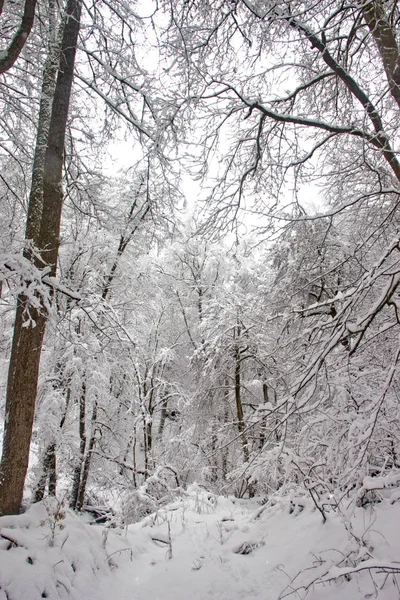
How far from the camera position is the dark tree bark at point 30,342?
3.47m

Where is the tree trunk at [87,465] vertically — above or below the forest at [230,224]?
below

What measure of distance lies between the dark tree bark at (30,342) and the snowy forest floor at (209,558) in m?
0.37

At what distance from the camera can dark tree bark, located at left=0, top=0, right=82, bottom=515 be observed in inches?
137

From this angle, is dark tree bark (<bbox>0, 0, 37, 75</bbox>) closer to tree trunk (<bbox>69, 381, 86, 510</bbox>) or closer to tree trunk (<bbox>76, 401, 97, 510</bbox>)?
tree trunk (<bbox>69, 381, 86, 510</bbox>)

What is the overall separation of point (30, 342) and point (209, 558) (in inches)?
124

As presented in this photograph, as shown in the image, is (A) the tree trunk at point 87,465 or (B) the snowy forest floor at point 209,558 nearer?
(B) the snowy forest floor at point 209,558

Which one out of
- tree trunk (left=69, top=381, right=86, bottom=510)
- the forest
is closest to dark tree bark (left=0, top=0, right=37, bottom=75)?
the forest

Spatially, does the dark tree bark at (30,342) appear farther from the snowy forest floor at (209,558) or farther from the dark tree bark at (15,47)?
the dark tree bark at (15,47)

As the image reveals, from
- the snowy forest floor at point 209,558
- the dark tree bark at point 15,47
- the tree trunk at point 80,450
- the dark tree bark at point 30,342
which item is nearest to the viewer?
the snowy forest floor at point 209,558

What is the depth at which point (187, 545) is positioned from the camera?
442cm

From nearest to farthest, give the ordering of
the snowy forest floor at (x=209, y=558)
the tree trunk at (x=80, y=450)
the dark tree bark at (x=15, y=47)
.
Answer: the snowy forest floor at (x=209, y=558) → the dark tree bark at (x=15, y=47) → the tree trunk at (x=80, y=450)

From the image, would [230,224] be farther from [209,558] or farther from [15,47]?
[209,558]

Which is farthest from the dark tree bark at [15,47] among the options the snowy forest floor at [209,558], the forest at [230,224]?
the snowy forest floor at [209,558]

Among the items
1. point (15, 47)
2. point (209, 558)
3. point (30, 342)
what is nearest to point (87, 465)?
point (209, 558)
